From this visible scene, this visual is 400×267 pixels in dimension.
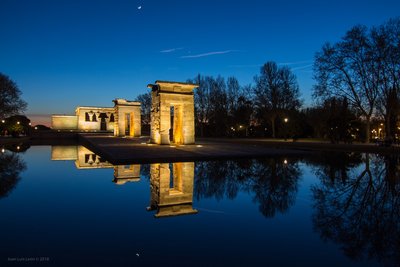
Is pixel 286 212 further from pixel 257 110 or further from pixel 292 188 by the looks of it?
pixel 257 110

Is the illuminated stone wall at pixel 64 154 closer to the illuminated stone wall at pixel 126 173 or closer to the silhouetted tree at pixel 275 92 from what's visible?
the illuminated stone wall at pixel 126 173

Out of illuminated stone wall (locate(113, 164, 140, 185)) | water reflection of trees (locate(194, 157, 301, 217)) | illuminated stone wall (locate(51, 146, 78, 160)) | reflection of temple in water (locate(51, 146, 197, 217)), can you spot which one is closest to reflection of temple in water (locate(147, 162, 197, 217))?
reflection of temple in water (locate(51, 146, 197, 217))

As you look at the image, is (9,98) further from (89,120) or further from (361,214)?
(361,214)

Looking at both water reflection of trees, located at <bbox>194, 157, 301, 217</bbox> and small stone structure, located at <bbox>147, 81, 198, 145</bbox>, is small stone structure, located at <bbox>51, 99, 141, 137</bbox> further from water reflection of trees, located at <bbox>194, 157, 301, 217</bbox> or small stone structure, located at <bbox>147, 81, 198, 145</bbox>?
water reflection of trees, located at <bbox>194, 157, 301, 217</bbox>

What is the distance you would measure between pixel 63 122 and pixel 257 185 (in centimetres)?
5877

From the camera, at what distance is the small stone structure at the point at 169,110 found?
21953 millimetres

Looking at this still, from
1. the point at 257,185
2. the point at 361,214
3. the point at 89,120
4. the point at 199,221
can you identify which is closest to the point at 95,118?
the point at 89,120

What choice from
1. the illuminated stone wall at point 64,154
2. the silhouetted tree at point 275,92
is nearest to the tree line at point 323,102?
the silhouetted tree at point 275,92

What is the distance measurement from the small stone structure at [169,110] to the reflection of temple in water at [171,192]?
11.6m

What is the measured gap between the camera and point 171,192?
736 cm

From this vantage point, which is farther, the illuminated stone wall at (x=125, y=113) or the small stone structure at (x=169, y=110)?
the illuminated stone wall at (x=125, y=113)

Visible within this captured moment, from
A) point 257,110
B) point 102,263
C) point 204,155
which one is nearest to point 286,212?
point 102,263

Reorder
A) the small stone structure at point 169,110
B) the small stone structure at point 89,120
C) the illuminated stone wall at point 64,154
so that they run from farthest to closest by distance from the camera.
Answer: the small stone structure at point 89,120
the small stone structure at point 169,110
the illuminated stone wall at point 64,154

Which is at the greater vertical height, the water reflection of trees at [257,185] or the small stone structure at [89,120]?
the small stone structure at [89,120]
